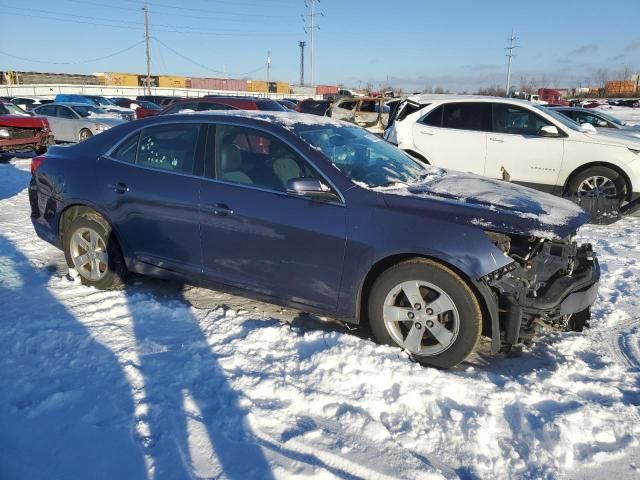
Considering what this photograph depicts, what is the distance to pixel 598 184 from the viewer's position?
756cm

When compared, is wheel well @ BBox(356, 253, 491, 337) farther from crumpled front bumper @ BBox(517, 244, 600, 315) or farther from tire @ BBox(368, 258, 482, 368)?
crumpled front bumper @ BBox(517, 244, 600, 315)

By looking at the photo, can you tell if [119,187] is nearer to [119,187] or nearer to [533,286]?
[119,187]

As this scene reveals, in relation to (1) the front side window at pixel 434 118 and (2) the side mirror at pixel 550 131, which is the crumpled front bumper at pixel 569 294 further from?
(1) the front side window at pixel 434 118

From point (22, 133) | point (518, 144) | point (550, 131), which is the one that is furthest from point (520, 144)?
point (22, 133)

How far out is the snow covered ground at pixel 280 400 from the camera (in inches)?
97.7

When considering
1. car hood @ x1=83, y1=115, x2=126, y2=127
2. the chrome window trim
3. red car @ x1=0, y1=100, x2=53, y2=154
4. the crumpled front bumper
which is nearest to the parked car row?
the crumpled front bumper

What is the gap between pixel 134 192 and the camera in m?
4.21

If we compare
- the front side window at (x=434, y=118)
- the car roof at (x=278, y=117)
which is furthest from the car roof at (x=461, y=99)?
the car roof at (x=278, y=117)

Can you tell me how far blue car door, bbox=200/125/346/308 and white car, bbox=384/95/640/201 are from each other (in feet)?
16.7

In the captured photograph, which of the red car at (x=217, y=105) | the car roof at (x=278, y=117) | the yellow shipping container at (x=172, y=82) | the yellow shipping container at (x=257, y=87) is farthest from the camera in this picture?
the yellow shipping container at (x=257, y=87)

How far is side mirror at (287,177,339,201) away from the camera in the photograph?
3.43m

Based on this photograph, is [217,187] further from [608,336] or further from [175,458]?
[608,336]

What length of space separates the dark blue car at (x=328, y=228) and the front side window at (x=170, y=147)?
0.04 feet

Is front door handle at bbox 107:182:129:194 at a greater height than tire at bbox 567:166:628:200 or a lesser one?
greater
